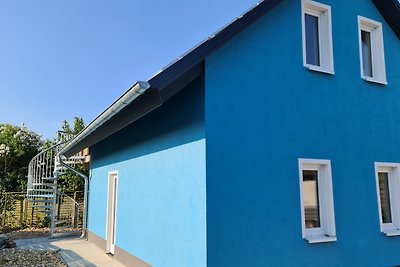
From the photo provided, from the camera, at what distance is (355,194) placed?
6.29 meters

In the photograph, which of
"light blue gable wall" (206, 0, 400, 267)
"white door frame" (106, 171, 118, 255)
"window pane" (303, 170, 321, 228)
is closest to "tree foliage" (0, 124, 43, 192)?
"white door frame" (106, 171, 118, 255)

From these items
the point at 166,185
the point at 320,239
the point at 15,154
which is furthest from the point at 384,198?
the point at 15,154

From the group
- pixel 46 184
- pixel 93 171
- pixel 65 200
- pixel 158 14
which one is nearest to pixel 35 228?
pixel 65 200

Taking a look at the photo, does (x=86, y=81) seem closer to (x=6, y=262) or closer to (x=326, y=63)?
(x=6, y=262)

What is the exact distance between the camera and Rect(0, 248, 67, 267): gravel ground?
8328mm

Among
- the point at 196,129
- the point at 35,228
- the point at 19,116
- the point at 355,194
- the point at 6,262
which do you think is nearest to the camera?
the point at 196,129

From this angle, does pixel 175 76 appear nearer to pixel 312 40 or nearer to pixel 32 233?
pixel 312 40

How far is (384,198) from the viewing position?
6.83 metres

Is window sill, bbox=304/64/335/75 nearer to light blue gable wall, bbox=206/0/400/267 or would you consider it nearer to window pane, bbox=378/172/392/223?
light blue gable wall, bbox=206/0/400/267

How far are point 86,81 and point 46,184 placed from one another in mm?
5747

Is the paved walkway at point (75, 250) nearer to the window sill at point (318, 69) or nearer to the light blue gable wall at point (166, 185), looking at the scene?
the light blue gable wall at point (166, 185)

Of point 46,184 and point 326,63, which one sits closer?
point 326,63

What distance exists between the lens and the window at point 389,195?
669cm

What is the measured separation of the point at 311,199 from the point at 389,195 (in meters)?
2.03
